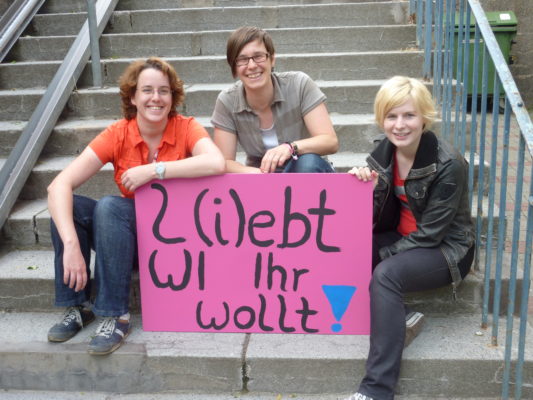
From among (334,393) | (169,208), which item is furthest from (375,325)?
(169,208)

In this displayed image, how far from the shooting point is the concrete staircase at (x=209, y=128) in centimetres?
238

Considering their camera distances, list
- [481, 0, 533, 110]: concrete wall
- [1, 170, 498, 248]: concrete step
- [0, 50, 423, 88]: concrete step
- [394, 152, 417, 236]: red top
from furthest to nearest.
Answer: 1. [481, 0, 533, 110]: concrete wall
2. [0, 50, 423, 88]: concrete step
3. [1, 170, 498, 248]: concrete step
4. [394, 152, 417, 236]: red top

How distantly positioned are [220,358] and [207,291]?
1.03ft

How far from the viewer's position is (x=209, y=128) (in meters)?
3.67

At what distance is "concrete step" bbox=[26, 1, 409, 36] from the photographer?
15.9 feet

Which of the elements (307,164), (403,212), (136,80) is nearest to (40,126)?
(136,80)

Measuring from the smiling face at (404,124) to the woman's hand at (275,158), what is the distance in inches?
18.6

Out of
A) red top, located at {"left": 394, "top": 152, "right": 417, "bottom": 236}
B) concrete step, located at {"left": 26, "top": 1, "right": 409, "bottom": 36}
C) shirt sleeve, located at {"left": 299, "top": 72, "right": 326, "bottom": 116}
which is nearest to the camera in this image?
red top, located at {"left": 394, "top": 152, "right": 417, "bottom": 236}

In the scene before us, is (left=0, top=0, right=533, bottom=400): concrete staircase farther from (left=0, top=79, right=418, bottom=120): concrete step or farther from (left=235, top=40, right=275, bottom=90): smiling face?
(left=235, top=40, right=275, bottom=90): smiling face

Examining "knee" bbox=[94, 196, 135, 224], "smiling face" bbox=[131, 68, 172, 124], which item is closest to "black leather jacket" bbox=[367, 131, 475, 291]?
"smiling face" bbox=[131, 68, 172, 124]

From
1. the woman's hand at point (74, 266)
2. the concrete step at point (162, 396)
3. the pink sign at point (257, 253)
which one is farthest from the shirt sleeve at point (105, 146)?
the concrete step at point (162, 396)

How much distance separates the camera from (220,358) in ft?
7.87

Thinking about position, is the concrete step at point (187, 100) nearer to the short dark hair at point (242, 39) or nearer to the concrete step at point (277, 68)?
the concrete step at point (277, 68)

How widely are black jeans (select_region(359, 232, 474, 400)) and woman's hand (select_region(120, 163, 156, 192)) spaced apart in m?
1.03
